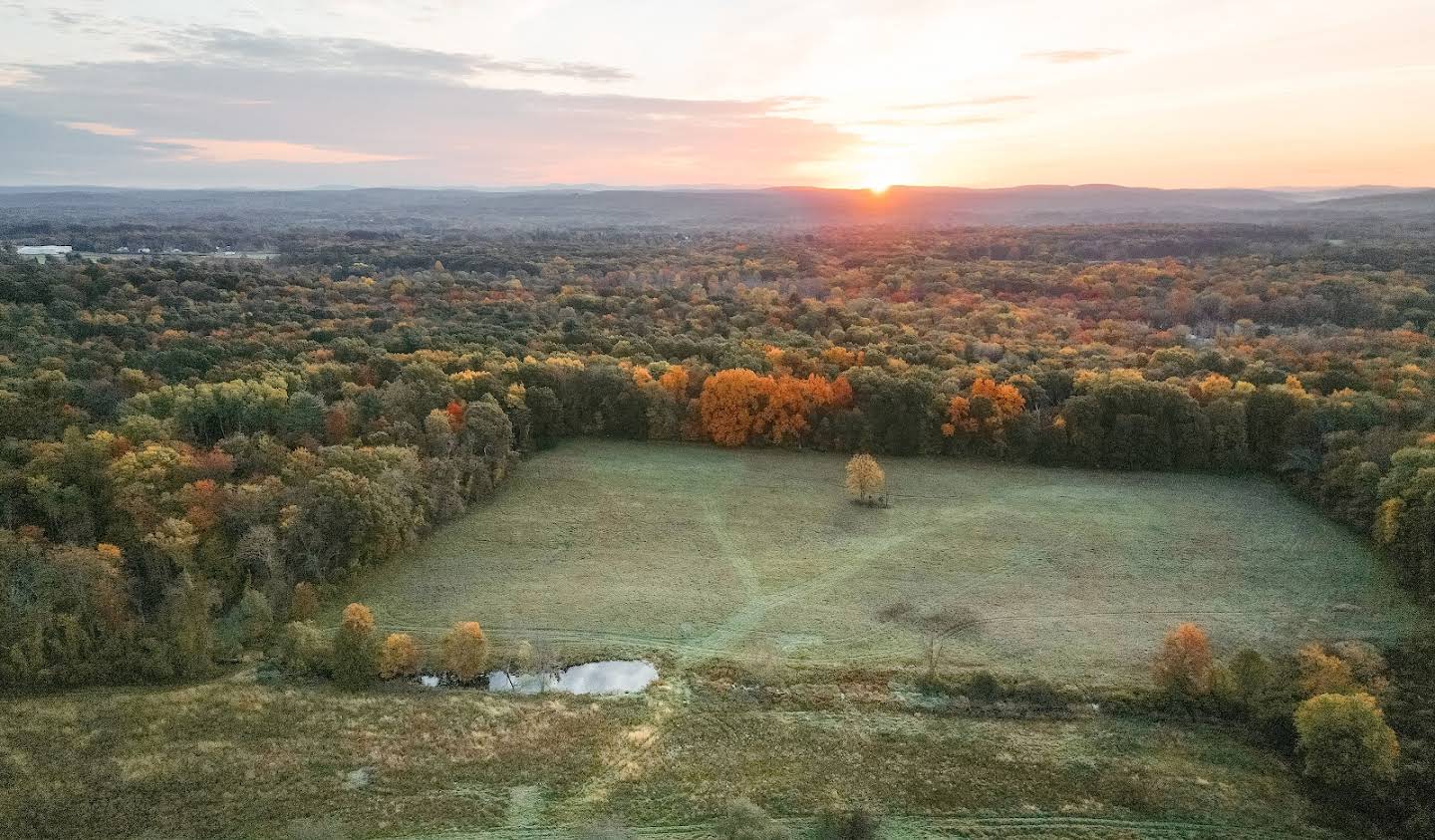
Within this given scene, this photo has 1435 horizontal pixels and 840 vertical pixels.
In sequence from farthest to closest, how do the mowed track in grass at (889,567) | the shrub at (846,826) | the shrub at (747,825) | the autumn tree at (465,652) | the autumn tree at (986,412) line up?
the autumn tree at (986,412), the mowed track in grass at (889,567), the autumn tree at (465,652), the shrub at (846,826), the shrub at (747,825)

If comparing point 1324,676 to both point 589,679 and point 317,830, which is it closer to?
point 589,679

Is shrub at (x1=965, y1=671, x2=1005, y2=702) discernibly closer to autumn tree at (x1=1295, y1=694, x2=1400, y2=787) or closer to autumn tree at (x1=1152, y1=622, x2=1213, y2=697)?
autumn tree at (x1=1152, y1=622, x2=1213, y2=697)

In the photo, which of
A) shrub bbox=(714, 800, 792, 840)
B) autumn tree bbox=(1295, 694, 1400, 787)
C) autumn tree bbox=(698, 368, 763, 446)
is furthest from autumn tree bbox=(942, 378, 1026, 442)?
shrub bbox=(714, 800, 792, 840)

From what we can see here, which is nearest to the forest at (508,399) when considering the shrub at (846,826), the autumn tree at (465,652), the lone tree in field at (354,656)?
the lone tree in field at (354,656)

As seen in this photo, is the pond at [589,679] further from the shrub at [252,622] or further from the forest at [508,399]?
the forest at [508,399]

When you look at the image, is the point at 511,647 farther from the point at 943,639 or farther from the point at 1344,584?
the point at 1344,584

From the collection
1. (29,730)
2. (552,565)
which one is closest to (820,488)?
(552,565)

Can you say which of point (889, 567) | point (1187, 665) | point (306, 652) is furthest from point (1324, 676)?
point (306, 652)
